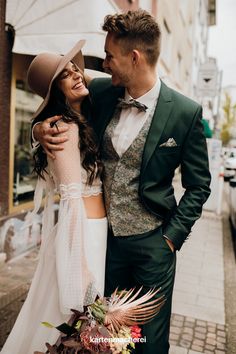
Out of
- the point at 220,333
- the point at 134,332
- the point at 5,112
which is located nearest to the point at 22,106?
the point at 5,112

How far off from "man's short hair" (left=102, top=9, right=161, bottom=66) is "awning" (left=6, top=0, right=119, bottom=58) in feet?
8.17

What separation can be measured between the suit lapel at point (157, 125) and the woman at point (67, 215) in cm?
28

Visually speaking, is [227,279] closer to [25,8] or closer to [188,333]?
[188,333]

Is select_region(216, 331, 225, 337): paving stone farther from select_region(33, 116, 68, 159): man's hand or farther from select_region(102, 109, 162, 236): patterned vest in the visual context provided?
select_region(33, 116, 68, 159): man's hand

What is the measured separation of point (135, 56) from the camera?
201 centimetres

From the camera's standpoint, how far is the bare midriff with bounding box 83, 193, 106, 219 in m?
2.11

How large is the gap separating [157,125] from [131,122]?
0.53ft

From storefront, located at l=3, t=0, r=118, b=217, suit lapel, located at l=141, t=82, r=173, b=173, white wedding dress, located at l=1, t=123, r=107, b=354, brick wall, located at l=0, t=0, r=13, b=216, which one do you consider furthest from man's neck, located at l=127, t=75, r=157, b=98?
brick wall, located at l=0, t=0, r=13, b=216

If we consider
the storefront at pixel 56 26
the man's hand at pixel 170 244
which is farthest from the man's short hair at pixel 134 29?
the storefront at pixel 56 26

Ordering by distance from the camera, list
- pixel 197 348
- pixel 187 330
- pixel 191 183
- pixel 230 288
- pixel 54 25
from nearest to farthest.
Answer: pixel 191 183, pixel 197 348, pixel 187 330, pixel 54 25, pixel 230 288

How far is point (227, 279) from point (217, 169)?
4792 mm

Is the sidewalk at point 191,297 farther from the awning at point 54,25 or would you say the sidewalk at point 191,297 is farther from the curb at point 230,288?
the awning at point 54,25

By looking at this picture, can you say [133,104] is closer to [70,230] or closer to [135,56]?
[135,56]

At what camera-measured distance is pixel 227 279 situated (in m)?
5.01
